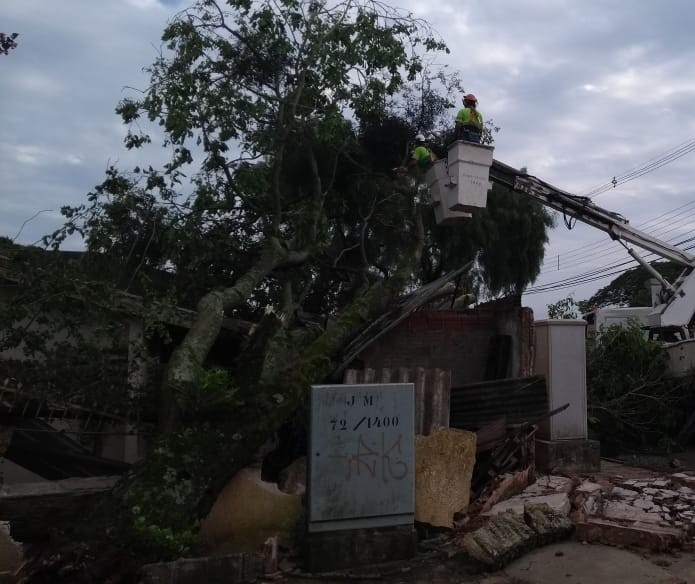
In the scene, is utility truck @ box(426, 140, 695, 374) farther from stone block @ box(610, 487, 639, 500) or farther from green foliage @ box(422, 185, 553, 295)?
stone block @ box(610, 487, 639, 500)

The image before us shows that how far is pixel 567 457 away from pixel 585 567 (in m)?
2.75

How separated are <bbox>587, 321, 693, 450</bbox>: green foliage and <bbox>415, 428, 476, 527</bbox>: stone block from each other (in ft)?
15.1

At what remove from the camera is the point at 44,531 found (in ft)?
16.8

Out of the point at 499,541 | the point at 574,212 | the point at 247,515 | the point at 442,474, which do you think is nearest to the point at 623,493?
the point at 442,474

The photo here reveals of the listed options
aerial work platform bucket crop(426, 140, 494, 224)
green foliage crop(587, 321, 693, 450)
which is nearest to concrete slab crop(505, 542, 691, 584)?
green foliage crop(587, 321, 693, 450)

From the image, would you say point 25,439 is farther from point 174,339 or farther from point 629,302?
point 629,302

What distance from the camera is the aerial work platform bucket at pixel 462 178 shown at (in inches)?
361

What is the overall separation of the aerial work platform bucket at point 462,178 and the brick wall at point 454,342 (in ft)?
5.72

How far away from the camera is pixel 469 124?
936 centimetres

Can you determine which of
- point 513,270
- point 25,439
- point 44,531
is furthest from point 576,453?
point 513,270

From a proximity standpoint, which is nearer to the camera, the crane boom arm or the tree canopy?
the tree canopy

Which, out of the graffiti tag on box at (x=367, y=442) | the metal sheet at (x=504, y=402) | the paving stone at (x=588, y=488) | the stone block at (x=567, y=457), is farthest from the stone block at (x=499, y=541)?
the stone block at (x=567, y=457)

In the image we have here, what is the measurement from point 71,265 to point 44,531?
2.57 m

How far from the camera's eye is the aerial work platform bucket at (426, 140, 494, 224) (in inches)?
361
